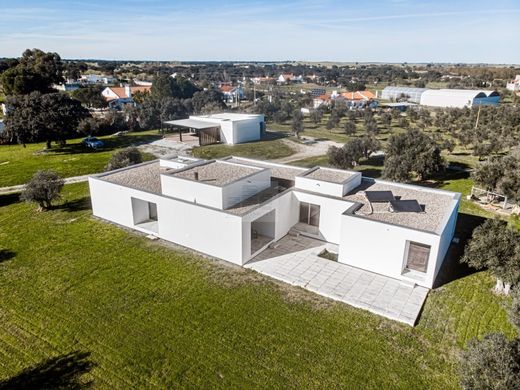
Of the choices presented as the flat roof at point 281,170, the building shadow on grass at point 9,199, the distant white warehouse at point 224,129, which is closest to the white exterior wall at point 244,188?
the flat roof at point 281,170

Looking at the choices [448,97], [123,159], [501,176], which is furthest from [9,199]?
[448,97]

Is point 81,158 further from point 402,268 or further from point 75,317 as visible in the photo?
point 402,268

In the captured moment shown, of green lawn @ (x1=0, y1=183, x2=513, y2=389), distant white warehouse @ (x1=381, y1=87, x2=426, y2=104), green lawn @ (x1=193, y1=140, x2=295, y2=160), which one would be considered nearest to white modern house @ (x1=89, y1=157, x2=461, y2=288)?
green lawn @ (x1=0, y1=183, x2=513, y2=389)

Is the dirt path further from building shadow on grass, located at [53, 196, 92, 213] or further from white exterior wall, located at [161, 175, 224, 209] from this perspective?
white exterior wall, located at [161, 175, 224, 209]

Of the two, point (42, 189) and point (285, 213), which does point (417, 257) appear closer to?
point (285, 213)

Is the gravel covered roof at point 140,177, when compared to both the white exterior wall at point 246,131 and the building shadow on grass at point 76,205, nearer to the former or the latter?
the building shadow on grass at point 76,205

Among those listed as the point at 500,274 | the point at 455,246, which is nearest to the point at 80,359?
the point at 500,274
